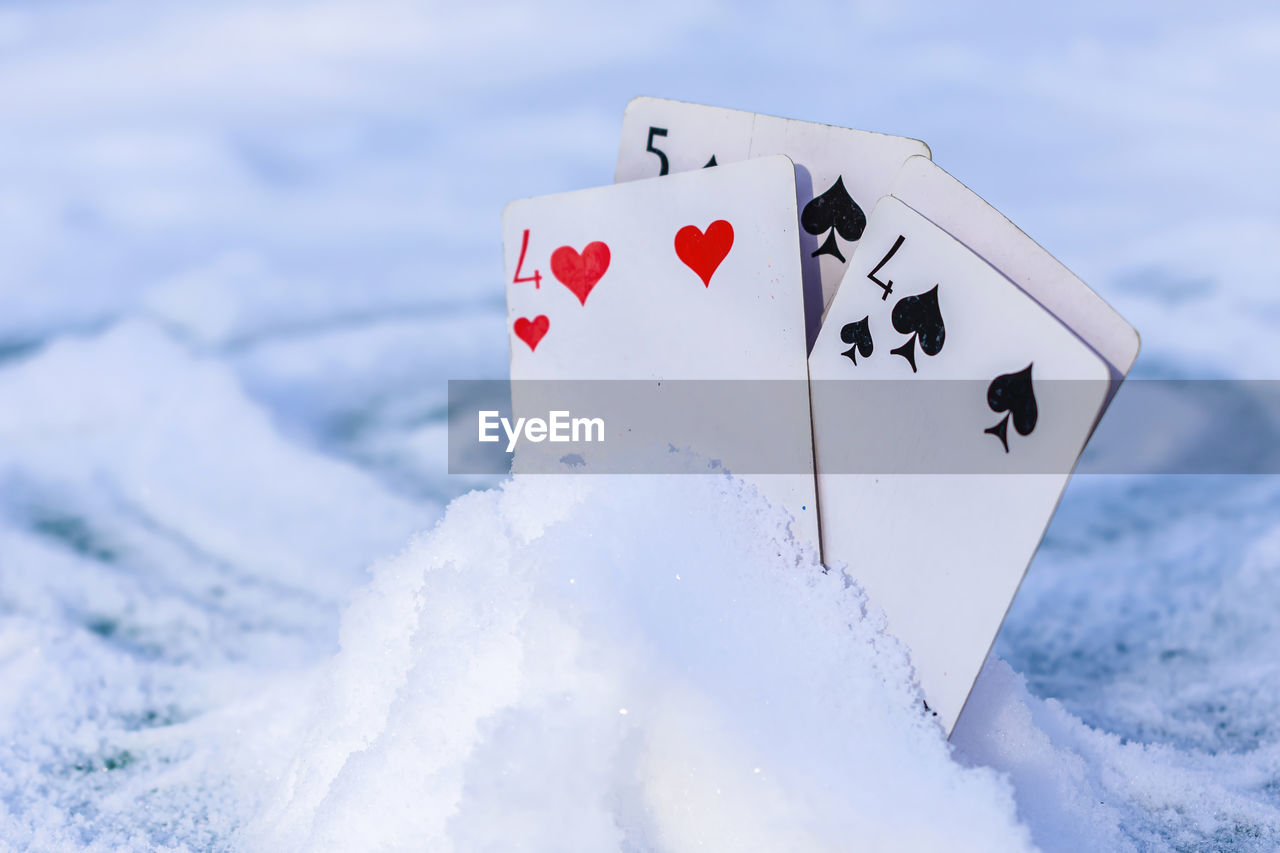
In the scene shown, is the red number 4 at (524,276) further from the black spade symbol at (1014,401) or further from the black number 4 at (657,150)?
the black spade symbol at (1014,401)

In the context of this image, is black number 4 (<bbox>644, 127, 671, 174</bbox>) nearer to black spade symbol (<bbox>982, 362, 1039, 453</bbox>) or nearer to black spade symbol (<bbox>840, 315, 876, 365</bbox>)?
black spade symbol (<bbox>840, 315, 876, 365</bbox>)

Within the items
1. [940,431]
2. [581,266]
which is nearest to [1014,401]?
[940,431]

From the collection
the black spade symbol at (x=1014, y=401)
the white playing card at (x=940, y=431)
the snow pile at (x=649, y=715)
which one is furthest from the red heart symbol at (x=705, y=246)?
the black spade symbol at (x=1014, y=401)

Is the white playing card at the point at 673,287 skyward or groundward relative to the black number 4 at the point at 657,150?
groundward

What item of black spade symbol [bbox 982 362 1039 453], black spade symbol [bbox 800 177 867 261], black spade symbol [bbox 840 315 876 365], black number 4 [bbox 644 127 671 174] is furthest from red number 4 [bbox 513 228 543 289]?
black spade symbol [bbox 982 362 1039 453]

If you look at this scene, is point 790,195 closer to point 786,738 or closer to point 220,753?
point 786,738

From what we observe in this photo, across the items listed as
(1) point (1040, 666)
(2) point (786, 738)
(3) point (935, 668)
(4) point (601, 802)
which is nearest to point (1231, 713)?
(1) point (1040, 666)

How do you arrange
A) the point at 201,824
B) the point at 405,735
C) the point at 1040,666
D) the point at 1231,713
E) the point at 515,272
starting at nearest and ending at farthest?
the point at 405,735 < the point at 201,824 < the point at 515,272 < the point at 1231,713 < the point at 1040,666
